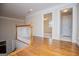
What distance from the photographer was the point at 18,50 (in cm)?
137

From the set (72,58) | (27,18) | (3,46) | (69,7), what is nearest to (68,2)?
(69,7)

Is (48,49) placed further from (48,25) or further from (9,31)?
(9,31)

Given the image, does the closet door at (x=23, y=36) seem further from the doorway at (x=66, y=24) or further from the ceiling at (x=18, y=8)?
the doorway at (x=66, y=24)

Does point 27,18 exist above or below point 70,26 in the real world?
above

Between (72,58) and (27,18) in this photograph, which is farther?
(27,18)

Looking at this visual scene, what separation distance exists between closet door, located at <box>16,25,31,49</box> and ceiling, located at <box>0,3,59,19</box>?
20cm

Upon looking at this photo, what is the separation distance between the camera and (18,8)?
137cm

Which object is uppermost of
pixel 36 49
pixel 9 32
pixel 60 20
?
pixel 60 20

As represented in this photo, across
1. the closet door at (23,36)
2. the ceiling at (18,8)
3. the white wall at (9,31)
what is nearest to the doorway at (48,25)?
the ceiling at (18,8)

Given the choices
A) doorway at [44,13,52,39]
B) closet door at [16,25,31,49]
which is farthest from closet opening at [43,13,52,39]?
closet door at [16,25,31,49]

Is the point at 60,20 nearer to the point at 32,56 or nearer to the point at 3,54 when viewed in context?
the point at 32,56

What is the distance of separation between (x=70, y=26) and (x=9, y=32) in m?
0.84

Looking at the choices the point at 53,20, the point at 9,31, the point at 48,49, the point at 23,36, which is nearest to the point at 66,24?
the point at 53,20

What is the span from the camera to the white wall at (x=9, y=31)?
137cm
